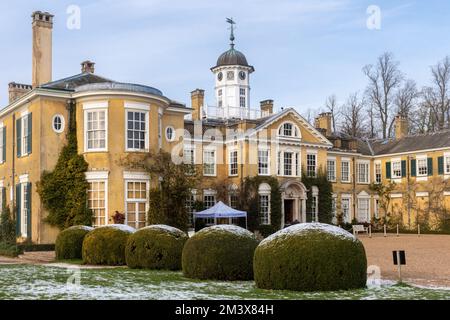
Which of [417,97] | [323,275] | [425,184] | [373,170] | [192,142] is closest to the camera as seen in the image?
[323,275]

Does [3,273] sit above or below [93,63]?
below

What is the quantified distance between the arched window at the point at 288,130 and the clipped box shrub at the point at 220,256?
23471 mm

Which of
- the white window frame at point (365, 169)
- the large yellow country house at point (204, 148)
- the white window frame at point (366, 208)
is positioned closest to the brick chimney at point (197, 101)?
the large yellow country house at point (204, 148)

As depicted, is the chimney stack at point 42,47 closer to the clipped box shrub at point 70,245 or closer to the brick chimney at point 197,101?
the clipped box shrub at point 70,245

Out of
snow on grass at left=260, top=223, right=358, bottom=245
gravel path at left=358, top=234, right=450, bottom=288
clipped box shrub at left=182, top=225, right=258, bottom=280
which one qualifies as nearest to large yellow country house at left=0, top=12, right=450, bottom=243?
gravel path at left=358, top=234, right=450, bottom=288


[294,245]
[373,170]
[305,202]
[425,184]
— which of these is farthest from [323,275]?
[373,170]

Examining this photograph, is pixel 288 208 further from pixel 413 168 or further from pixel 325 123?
pixel 413 168

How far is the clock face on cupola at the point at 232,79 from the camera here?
48344 mm

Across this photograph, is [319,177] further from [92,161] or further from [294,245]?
[294,245]

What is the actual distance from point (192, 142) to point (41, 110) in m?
11.7

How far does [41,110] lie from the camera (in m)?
27.0

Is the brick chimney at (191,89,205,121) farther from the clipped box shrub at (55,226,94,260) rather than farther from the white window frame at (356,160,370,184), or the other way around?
the clipped box shrub at (55,226,94,260)

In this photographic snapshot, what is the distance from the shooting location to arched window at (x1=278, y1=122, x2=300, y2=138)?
38156 mm

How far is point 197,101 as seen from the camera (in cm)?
4278
